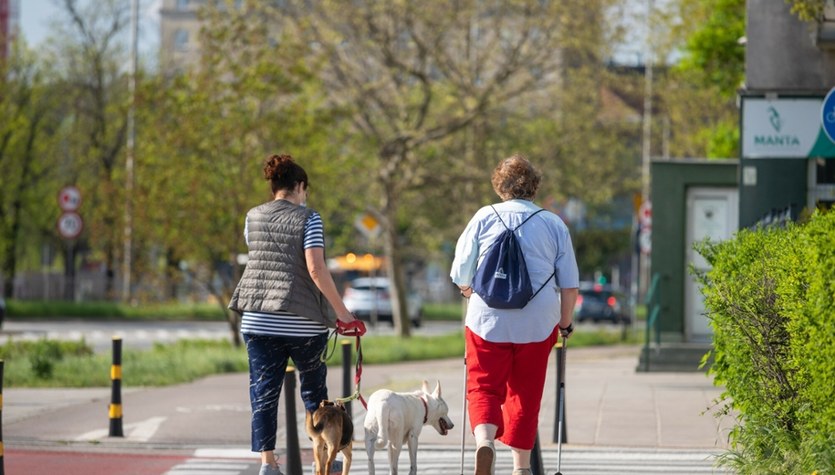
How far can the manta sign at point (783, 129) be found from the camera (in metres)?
15.9

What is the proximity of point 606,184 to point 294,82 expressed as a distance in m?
14.8

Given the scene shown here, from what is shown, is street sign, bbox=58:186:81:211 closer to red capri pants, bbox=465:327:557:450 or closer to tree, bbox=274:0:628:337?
tree, bbox=274:0:628:337

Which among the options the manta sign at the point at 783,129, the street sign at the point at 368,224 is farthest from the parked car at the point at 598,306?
the manta sign at the point at 783,129

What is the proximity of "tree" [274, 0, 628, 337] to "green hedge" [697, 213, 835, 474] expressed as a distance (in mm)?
21175

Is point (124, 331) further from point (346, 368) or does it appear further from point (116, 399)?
point (346, 368)

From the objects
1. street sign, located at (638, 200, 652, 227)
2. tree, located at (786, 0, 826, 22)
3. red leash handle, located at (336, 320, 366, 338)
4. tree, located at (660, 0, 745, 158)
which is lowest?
red leash handle, located at (336, 320, 366, 338)

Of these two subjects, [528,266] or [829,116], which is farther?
[829,116]

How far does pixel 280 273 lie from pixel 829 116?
5.42 meters

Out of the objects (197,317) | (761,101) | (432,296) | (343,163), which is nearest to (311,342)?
(761,101)

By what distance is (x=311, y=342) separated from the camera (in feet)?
29.2

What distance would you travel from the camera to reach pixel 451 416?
14.9 metres

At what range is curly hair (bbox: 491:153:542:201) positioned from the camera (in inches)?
335

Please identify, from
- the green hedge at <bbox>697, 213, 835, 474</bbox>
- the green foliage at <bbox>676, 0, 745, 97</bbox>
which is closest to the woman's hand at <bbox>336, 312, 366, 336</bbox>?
the green hedge at <bbox>697, 213, 835, 474</bbox>

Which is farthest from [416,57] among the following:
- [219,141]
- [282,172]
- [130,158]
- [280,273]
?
[280,273]
